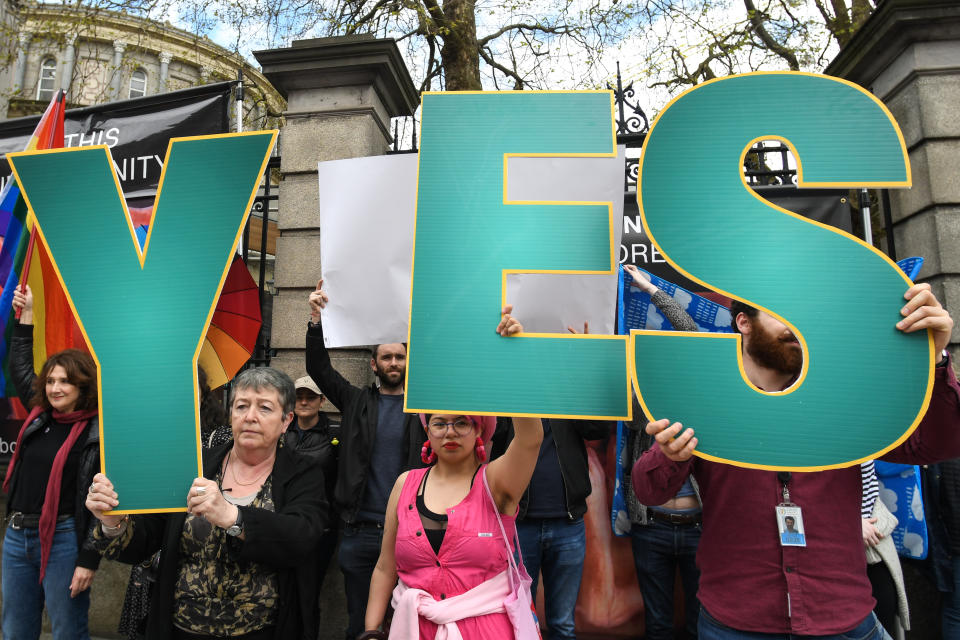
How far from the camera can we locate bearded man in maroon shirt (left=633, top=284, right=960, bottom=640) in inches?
64.5

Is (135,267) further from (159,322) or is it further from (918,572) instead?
(918,572)

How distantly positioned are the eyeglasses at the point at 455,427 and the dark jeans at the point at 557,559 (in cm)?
123

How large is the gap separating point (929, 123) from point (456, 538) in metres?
4.13

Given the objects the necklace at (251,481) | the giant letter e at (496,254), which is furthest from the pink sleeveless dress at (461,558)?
the necklace at (251,481)

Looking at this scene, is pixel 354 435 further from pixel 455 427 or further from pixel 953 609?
pixel 953 609

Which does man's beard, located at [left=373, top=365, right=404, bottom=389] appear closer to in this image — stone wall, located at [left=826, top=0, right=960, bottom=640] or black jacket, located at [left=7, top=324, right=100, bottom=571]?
black jacket, located at [left=7, top=324, right=100, bottom=571]

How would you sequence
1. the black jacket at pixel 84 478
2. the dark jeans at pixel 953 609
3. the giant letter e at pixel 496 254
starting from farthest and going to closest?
1. the dark jeans at pixel 953 609
2. the black jacket at pixel 84 478
3. the giant letter e at pixel 496 254

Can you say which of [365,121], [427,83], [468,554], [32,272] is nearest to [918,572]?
[468,554]

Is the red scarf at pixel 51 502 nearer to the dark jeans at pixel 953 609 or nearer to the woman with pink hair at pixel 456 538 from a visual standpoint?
the woman with pink hair at pixel 456 538

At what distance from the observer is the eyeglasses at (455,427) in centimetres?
203

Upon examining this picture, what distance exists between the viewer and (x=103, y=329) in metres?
2.10

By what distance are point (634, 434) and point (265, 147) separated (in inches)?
88.4

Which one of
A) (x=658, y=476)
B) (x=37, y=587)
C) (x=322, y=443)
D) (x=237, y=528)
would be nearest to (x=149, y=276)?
(x=237, y=528)

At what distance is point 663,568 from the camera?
121 inches
